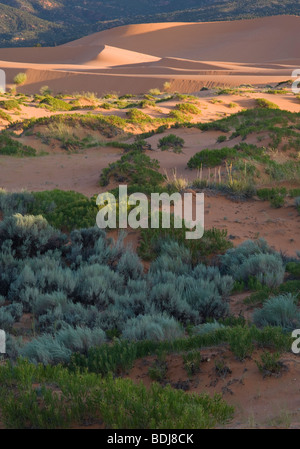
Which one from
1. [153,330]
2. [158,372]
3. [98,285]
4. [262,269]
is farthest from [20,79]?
[158,372]

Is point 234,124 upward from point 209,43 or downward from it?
downward

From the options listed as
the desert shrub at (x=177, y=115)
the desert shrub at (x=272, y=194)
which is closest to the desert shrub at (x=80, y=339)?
the desert shrub at (x=272, y=194)

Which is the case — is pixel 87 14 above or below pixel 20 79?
above

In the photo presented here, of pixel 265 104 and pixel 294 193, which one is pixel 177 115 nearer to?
pixel 265 104

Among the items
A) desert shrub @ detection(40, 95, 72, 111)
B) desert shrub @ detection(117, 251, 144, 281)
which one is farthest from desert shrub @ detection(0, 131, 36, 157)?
desert shrub @ detection(117, 251, 144, 281)

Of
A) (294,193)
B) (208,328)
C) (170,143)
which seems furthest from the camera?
(170,143)

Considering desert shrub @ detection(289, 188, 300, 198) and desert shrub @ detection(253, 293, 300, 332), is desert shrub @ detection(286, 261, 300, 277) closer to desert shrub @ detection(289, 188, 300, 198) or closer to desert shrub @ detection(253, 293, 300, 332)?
desert shrub @ detection(253, 293, 300, 332)

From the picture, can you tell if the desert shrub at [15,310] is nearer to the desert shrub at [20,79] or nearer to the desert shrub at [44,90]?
the desert shrub at [44,90]

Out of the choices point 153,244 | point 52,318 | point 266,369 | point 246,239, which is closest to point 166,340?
point 266,369
